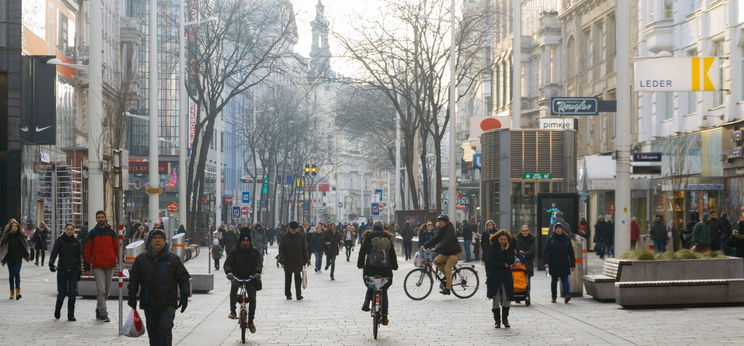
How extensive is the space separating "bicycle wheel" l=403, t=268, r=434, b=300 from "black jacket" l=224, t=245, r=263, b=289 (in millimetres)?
6913

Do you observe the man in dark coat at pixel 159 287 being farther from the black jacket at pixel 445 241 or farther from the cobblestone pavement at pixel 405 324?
the black jacket at pixel 445 241

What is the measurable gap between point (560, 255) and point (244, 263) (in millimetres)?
6985

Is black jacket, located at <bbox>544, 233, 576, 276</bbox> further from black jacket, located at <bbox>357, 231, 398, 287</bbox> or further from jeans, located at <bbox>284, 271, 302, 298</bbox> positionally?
black jacket, located at <bbox>357, 231, 398, 287</bbox>

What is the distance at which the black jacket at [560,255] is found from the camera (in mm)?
22594

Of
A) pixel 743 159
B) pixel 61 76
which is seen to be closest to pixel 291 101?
pixel 61 76

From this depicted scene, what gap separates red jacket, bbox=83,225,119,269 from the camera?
62.5 feet

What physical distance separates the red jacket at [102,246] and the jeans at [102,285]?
4.5 inches

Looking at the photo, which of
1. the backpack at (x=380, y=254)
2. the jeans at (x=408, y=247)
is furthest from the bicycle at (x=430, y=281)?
the jeans at (x=408, y=247)

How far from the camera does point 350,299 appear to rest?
25156mm

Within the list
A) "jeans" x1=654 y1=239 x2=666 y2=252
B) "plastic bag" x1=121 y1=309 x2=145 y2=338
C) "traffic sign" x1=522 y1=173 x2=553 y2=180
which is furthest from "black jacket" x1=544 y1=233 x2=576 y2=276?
"jeans" x1=654 y1=239 x2=666 y2=252

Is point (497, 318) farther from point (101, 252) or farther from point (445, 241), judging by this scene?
point (445, 241)

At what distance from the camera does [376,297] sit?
17.1 metres

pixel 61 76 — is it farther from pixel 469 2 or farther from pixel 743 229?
pixel 743 229

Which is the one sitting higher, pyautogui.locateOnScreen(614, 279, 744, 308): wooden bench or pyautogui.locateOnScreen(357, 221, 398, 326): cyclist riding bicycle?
pyautogui.locateOnScreen(357, 221, 398, 326): cyclist riding bicycle
